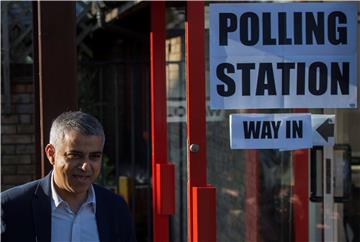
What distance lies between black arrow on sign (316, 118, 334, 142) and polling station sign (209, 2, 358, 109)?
0.75 ft

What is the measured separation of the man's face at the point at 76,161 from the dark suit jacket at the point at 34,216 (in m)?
0.09

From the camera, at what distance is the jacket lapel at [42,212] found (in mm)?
2107

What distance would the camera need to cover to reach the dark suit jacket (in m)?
2.12

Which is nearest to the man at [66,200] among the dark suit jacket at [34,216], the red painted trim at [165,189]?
the dark suit jacket at [34,216]

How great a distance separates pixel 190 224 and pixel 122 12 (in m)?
2.25

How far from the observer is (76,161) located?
2.13 metres

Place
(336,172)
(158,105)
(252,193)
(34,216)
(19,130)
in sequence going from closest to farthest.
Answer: (34,216)
(158,105)
(336,172)
(252,193)
(19,130)

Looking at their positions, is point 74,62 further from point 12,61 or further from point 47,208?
point 12,61

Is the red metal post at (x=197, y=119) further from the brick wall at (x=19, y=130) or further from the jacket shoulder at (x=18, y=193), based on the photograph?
the brick wall at (x=19, y=130)

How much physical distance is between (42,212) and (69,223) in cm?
10

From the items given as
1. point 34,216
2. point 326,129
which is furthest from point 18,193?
point 326,129

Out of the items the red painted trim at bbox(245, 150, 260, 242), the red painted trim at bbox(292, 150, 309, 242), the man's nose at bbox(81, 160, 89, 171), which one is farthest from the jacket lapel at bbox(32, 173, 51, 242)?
the red painted trim at bbox(245, 150, 260, 242)

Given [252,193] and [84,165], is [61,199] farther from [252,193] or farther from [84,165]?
[252,193]

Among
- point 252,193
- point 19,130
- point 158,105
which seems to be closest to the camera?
point 158,105
